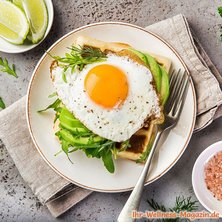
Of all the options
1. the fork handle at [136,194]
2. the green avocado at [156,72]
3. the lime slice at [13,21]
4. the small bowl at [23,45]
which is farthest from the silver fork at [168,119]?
the lime slice at [13,21]

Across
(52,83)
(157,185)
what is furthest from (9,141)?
(157,185)

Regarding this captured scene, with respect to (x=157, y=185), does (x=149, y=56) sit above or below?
above

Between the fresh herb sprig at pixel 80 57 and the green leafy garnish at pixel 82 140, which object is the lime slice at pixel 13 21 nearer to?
the fresh herb sprig at pixel 80 57

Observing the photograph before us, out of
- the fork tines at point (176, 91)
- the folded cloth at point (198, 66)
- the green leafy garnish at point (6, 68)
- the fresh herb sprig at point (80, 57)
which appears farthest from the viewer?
the green leafy garnish at point (6, 68)

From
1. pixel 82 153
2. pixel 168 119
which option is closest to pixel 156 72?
pixel 168 119

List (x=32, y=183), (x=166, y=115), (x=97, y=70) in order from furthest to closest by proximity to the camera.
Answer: (x=32, y=183)
(x=166, y=115)
(x=97, y=70)

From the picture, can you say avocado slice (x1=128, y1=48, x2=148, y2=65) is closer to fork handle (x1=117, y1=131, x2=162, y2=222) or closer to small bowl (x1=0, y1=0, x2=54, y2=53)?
fork handle (x1=117, y1=131, x2=162, y2=222)

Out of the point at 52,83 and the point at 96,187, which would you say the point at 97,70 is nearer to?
the point at 52,83
